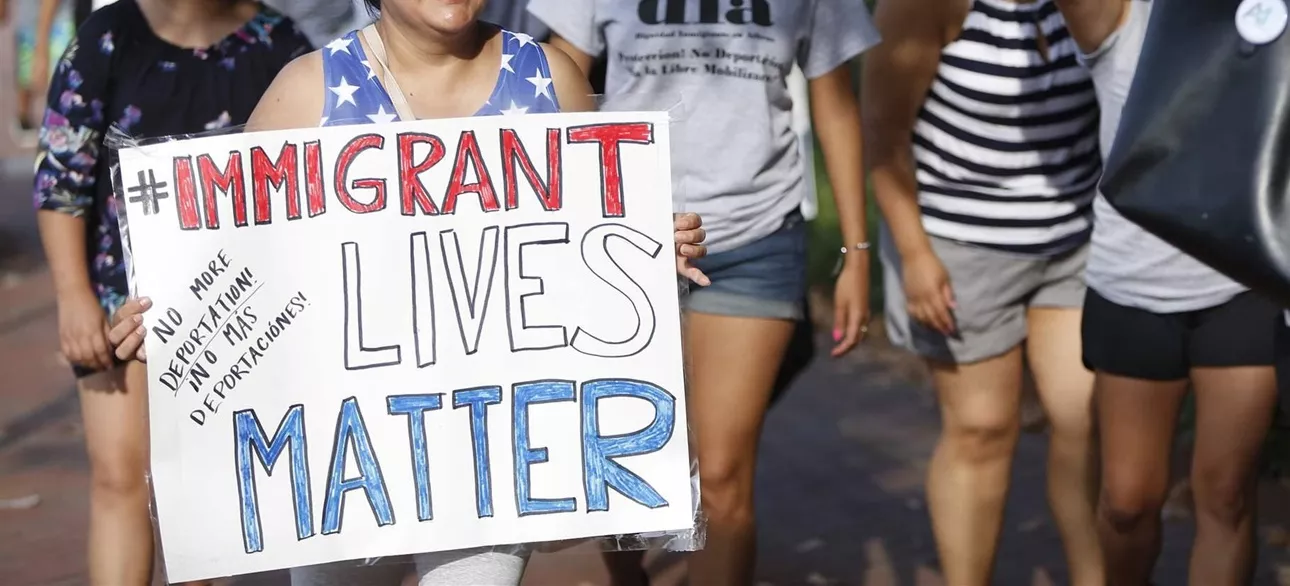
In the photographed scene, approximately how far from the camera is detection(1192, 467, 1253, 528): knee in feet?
12.3

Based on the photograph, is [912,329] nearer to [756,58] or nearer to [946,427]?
[946,427]

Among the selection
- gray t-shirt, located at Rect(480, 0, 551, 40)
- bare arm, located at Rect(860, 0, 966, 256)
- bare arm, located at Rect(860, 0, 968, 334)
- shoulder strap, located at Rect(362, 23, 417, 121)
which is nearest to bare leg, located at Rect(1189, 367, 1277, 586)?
bare arm, located at Rect(860, 0, 968, 334)

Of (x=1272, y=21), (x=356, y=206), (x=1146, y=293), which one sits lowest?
(x=1146, y=293)

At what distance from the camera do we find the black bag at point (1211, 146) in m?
2.50

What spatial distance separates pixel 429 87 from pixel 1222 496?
1.93 meters

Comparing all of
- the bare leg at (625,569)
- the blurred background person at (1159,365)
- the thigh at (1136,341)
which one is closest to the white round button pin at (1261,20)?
the blurred background person at (1159,365)

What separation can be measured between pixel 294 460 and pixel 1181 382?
2.01m

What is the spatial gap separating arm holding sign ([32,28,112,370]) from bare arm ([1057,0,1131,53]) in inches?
78.3

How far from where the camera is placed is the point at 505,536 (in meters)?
2.86

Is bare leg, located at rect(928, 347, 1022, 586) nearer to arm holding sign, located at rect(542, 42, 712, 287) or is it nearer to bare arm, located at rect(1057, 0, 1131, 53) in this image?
bare arm, located at rect(1057, 0, 1131, 53)

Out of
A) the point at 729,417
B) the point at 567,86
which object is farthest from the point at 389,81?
the point at 729,417

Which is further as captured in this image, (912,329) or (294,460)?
(912,329)

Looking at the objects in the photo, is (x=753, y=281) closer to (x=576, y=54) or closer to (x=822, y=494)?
(x=576, y=54)

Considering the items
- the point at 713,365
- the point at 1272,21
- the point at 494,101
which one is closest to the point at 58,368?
the point at 713,365
